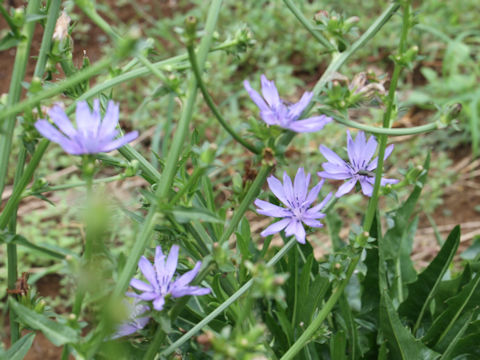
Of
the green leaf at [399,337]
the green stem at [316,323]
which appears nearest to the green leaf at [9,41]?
the green stem at [316,323]

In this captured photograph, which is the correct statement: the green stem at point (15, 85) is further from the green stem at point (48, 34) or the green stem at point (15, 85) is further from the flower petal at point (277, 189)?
the flower petal at point (277, 189)

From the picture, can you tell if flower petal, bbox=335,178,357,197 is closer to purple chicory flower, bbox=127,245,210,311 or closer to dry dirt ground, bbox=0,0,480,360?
purple chicory flower, bbox=127,245,210,311

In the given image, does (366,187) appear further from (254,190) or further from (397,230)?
(397,230)

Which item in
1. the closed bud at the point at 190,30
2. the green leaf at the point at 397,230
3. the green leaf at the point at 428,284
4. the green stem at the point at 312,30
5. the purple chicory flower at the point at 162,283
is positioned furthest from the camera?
the green leaf at the point at 397,230

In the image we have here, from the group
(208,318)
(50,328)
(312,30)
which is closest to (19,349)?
(50,328)

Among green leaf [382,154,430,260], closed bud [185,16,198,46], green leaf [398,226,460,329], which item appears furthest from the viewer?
green leaf [382,154,430,260]

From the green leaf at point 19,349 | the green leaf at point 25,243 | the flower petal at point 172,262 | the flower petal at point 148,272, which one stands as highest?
the flower petal at point 172,262

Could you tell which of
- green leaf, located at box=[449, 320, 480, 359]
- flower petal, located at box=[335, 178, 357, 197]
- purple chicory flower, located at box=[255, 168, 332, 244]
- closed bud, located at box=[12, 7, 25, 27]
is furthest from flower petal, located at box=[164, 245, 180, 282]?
green leaf, located at box=[449, 320, 480, 359]

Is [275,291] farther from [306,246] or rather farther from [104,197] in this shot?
[306,246]
